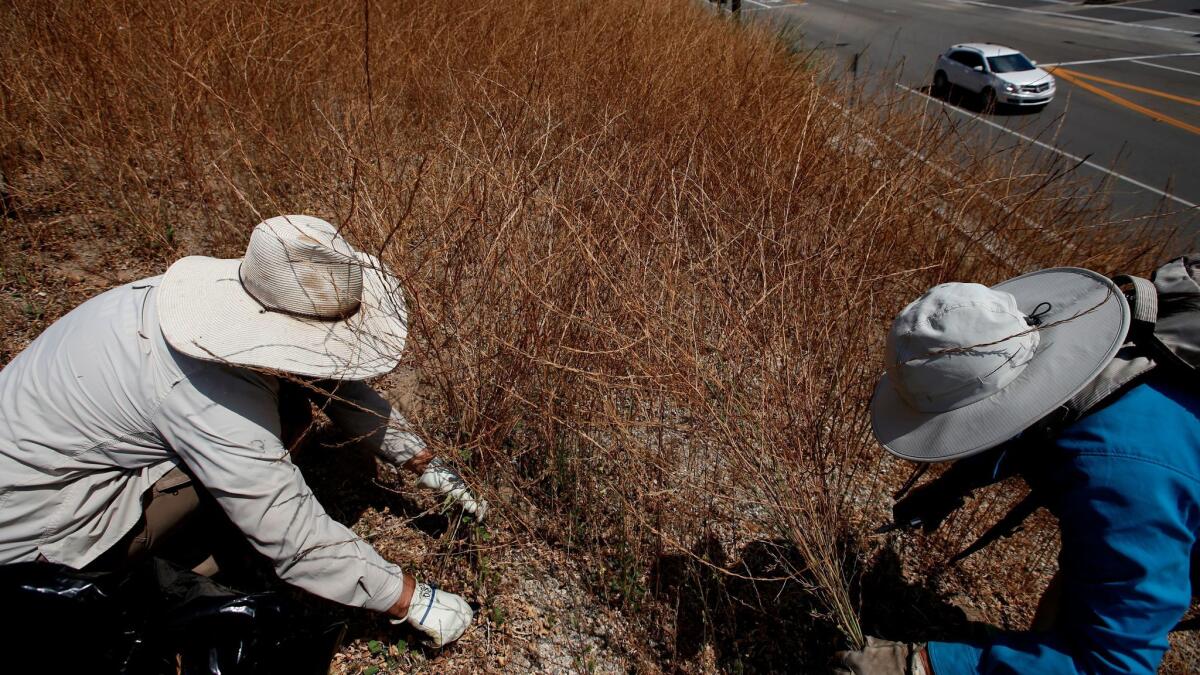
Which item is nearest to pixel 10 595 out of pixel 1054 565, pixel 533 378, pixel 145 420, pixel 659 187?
pixel 145 420

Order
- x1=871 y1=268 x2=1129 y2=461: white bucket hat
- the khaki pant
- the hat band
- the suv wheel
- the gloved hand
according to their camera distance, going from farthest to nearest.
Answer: the suv wheel → the khaki pant → the hat band → the gloved hand → x1=871 y1=268 x2=1129 y2=461: white bucket hat

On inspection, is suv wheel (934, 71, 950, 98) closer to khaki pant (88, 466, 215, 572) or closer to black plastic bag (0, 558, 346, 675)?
khaki pant (88, 466, 215, 572)

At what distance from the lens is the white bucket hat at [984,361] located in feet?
3.90

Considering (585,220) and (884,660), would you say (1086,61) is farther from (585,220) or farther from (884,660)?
(884,660)

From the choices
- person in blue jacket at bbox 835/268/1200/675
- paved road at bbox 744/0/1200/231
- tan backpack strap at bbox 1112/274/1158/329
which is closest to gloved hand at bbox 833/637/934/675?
person in blue jacket at bbox 835/268/1200/675

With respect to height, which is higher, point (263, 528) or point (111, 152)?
point (111, 152)

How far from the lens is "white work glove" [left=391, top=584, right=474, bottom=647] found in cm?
166

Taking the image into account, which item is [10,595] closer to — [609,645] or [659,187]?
[609,645]

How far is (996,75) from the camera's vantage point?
995 centimetres

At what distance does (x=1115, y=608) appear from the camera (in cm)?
111

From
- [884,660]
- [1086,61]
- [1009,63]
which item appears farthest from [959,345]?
[1086,61]

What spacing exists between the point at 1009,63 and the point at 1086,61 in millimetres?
4654

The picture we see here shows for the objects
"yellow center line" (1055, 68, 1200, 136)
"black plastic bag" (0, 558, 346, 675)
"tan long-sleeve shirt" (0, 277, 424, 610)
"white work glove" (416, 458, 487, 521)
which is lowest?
"yellow center line" (1055, 68, 1200, 136)

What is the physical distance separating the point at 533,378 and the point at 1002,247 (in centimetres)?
217
